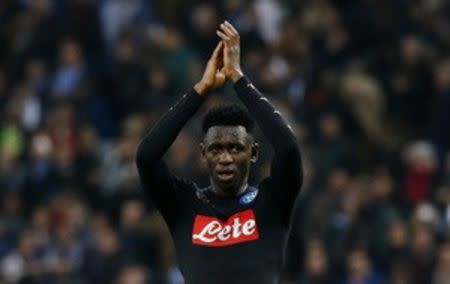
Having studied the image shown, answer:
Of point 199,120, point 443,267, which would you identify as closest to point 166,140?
point 443,267

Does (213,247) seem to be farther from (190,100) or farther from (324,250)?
(324,250)

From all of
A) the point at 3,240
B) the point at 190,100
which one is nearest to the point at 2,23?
the point at 3,240

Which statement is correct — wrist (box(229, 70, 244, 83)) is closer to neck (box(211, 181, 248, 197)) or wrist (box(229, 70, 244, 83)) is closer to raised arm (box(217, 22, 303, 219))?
raised arm (box(217, 22, 303, 219))

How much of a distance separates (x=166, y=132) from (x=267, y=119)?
1.60 ft

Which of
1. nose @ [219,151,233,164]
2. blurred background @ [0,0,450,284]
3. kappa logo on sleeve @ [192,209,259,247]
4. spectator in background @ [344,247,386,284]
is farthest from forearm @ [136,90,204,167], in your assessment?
spectator in background @ [344,247,386,284]

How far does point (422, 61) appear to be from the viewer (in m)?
15.8

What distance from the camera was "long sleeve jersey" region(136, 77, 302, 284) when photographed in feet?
24.6

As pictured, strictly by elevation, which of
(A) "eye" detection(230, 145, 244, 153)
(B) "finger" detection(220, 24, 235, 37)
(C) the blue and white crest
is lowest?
(C) the blue and white crest


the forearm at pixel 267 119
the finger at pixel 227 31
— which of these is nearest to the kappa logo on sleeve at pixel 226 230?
the forearm at pixel 267 119

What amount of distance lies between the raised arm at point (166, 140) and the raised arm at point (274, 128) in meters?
0.07

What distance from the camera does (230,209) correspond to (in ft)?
25.1

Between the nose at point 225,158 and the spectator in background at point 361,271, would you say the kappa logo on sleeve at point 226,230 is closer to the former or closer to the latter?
the nose at point 225,158

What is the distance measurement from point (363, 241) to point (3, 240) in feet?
12.9

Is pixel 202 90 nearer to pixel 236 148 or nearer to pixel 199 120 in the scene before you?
pixel 236 148
